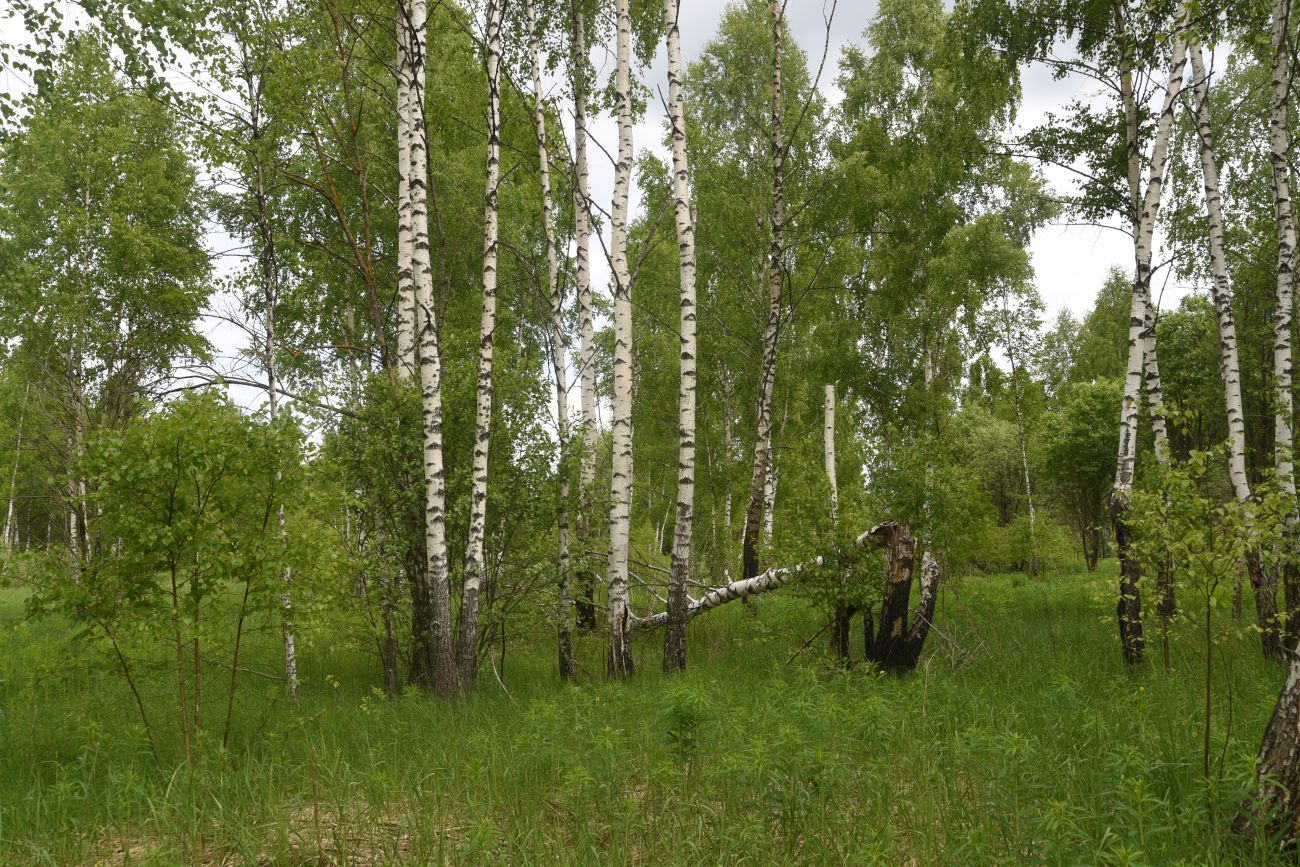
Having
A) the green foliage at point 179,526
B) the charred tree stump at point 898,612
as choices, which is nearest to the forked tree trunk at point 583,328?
the charred tree stump at point 898,612

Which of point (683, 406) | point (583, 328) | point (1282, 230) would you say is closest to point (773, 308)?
point (583, 328)

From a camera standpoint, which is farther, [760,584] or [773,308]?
[773,308]

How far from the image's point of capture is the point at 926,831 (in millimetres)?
3656

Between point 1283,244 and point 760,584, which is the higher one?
point 1283,244

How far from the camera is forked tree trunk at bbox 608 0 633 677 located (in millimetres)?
8422

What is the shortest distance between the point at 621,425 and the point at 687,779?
14.6 ft

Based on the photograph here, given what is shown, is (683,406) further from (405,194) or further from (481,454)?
(405,194)

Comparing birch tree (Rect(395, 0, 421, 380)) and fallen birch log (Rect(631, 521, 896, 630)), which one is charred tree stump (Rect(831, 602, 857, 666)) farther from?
birch tree (Rect(395, 0, 421, 380))

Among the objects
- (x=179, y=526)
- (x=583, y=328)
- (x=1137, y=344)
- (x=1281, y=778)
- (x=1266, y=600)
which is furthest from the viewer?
(x=583, y=328)

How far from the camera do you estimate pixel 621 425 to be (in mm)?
8398

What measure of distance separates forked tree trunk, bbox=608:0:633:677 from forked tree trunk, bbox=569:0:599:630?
123 centimetres

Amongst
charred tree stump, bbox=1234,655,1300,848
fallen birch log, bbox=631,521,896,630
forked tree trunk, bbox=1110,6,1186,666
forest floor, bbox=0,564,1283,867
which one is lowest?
forest floor, bbox=0,564,1283,867

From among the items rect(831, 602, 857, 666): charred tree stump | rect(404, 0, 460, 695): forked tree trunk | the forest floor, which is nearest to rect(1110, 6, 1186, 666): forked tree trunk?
the forest floor

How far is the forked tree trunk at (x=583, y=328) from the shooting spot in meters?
10.2
